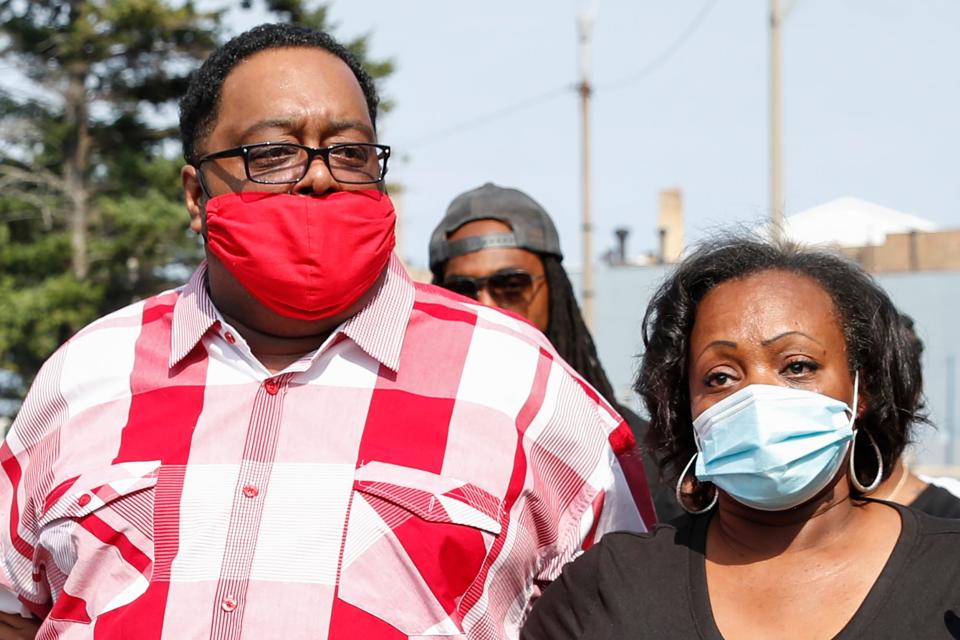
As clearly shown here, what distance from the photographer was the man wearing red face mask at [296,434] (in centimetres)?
257

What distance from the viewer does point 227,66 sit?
297 centimetres

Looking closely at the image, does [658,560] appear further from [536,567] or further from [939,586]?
[939,586]

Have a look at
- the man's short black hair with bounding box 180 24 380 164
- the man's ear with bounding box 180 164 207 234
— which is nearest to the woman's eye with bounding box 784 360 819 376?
the man's short black hair with bounding box 180 24 380 164

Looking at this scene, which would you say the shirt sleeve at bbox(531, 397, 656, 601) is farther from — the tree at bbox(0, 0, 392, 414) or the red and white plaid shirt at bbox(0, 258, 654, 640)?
the tree at bbox(0, 0, 392, 414)

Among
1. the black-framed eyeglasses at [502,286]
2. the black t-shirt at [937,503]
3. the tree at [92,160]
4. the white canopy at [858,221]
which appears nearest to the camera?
the black t-shirt at [937,503]

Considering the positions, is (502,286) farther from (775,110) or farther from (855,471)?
(775,110)

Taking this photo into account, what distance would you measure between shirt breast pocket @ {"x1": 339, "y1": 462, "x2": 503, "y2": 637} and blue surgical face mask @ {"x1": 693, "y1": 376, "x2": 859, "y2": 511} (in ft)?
1.57

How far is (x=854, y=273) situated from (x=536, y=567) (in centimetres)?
94

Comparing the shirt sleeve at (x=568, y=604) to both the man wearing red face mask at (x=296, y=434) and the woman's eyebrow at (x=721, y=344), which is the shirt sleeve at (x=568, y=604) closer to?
the man wearing red face mask at (x=296, y=434)

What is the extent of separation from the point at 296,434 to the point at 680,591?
83cm

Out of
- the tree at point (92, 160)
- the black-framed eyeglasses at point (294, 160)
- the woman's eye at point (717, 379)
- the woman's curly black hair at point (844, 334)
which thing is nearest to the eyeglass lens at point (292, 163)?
the black-framed eyeglasses at point (294, 160)

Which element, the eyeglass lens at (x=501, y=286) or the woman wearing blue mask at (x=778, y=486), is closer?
the woman wearing blue mask at (x=778, y=486)

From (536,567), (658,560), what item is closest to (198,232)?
(536,567)

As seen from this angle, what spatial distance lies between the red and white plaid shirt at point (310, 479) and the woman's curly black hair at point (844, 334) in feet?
0.48
